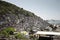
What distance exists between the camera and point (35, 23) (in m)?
9.30

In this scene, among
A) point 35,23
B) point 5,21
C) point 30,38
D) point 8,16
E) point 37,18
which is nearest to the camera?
point 30,38

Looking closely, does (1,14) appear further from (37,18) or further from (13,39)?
(13,39)

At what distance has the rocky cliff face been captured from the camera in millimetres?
8188

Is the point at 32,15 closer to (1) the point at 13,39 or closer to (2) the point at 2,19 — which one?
(2) the point at 2,19

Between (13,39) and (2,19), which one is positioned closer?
(13,39)

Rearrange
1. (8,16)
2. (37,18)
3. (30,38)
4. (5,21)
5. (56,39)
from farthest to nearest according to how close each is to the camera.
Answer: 1. (37,18)
2. (8,16)
3. (5,21)
4. (30,38)
5. (56,39)

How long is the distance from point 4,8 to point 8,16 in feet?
3.11

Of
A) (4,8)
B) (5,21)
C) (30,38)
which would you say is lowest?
(30,38)

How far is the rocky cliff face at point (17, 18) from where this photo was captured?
26.9 ft

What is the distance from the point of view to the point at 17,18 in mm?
9086

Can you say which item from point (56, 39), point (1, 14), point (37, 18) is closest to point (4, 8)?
point (1, 14)

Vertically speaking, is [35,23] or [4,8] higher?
[4,8]

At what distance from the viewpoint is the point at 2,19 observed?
8336mm

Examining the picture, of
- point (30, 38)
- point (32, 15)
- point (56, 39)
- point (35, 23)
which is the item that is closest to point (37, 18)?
point (32, 15)
